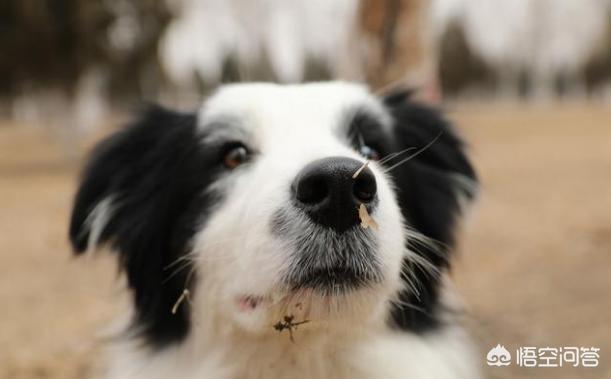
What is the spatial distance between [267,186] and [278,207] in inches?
4.2

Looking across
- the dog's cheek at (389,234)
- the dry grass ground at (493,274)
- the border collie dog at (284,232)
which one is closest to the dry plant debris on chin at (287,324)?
the border collie dog at (284,232)

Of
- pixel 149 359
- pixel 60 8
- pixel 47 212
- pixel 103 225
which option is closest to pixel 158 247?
pixel 103 225

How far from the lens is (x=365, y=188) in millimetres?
1952

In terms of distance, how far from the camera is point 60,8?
17.1 m

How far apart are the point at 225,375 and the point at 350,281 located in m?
0.73

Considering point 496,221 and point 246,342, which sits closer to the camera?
point 246,342

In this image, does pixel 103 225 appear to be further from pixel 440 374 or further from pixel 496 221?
pixel 496 221

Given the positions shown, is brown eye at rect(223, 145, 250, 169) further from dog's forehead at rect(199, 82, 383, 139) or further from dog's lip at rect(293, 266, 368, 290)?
dog's lip at rect(293, 266, 368, 290)

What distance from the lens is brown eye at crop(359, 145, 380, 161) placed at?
2.61m

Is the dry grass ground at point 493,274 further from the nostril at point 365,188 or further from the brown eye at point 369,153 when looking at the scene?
the nostril at point 365,188

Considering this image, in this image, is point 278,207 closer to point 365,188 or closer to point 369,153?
point 365,188

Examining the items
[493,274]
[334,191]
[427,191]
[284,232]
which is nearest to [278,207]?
[284,232]

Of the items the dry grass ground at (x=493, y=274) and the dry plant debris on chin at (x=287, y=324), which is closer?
the dry plant debris on chin at (x=287, y=324)

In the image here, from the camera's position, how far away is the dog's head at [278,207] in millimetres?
2033
